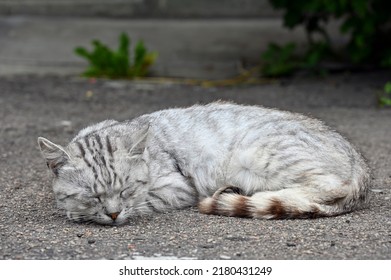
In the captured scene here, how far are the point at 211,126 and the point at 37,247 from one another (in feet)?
5.74

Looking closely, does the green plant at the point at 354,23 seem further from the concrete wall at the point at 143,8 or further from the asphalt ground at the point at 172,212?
the concrete wall at the point at 143,8

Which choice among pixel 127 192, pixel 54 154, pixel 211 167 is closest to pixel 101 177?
pixel 127 192

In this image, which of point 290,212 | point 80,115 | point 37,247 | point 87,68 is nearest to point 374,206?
point 290,212

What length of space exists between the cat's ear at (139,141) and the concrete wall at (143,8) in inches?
283

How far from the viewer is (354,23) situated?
31.0ft

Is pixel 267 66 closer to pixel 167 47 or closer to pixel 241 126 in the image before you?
pixel 167 47

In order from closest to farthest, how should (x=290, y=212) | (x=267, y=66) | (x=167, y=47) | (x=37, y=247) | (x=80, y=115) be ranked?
1. (x=37, y=247)
2. (x=290, y=212)
3. (x=80, y=115)
4. (x=267, y=66)
5. (x=167, y=47)

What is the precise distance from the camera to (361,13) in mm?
9023

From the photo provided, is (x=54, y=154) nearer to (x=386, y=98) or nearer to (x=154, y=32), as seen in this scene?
(x=386, y=98)

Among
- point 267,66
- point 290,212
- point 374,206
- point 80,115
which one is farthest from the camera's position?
point 267,66

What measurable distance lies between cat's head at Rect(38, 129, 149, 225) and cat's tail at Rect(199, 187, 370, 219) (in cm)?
52

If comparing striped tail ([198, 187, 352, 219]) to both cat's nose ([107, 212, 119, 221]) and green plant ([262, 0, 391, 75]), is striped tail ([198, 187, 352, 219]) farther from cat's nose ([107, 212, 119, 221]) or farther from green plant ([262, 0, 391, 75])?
green plant ([262, 0, 391, 75])

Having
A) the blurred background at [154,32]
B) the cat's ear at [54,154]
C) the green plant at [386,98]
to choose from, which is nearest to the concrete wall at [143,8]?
the blurred background at [154,32]

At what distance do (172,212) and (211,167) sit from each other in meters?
0.45
